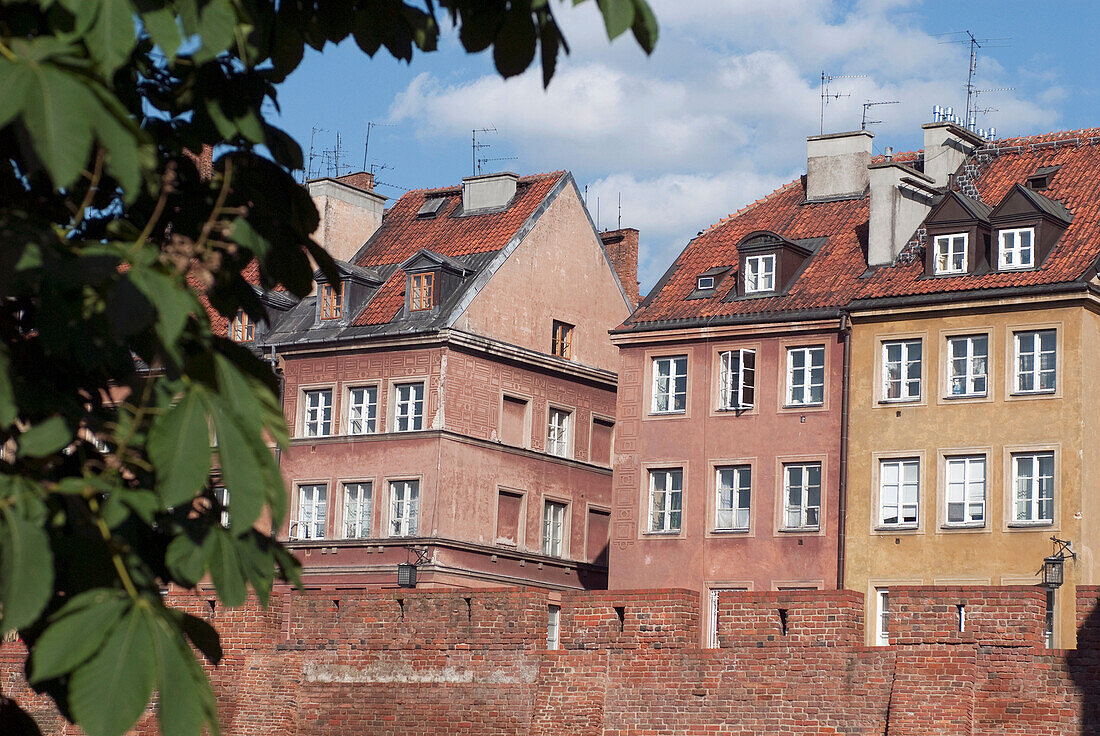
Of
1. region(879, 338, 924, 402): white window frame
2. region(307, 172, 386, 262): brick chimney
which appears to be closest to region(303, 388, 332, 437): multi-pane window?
region(307, 172, 386, 262): brick chimney

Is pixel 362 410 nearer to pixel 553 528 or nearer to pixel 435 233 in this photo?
pixel 553 528

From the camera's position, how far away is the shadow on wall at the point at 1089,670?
61.6 feet

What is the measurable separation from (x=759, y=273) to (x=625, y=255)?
28.9ft

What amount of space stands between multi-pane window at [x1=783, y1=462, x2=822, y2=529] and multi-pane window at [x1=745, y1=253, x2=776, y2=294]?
4.12 meters

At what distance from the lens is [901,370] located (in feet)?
115

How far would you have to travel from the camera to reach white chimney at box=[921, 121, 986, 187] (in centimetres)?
3809

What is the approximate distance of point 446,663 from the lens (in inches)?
944

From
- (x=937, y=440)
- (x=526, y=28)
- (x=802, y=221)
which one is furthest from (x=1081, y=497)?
(x=526, y=28)

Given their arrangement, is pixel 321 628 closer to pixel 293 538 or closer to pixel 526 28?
pixel 293 538

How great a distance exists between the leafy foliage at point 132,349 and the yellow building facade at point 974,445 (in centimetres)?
2802

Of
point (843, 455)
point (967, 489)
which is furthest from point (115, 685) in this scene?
point (843, 455)

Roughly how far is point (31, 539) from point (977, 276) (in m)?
31.8

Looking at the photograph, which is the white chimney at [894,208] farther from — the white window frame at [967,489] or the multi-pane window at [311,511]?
the multi-pane window at [311,511]

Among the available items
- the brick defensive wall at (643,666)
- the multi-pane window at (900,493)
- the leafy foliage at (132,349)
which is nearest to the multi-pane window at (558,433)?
the multi-pane window at (900,493)
